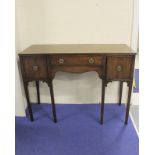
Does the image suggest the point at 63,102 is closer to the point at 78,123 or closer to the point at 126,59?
the point at 78,123

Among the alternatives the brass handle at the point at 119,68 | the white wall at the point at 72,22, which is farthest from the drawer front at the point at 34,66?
the brass handle at the point at 119,68

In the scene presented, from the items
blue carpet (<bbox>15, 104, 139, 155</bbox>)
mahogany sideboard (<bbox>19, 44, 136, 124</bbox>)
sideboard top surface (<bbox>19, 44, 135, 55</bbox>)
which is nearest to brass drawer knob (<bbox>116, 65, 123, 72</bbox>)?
mahogany sideboard (<bbox>19, 44, 136, 124</bbox>)

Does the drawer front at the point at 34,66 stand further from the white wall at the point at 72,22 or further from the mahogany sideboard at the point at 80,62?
the white wall at the point at 72,22

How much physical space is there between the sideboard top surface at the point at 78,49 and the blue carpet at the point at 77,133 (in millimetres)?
774

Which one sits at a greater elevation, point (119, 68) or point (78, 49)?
point (78, 49)

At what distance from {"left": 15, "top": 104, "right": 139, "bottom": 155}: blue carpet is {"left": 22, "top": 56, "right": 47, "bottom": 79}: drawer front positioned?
0.56 meters

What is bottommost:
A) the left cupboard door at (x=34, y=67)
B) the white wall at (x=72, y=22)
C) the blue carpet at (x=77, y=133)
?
the blue carpet at (x=77, y=133)

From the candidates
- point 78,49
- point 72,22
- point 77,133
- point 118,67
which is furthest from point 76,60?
point 77,133

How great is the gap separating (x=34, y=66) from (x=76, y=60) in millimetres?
416

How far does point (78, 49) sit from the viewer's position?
1.91m

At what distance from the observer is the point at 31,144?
1774mm

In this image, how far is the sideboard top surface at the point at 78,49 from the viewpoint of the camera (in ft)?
5.90

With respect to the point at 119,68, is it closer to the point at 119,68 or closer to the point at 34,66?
the point at 119,68
